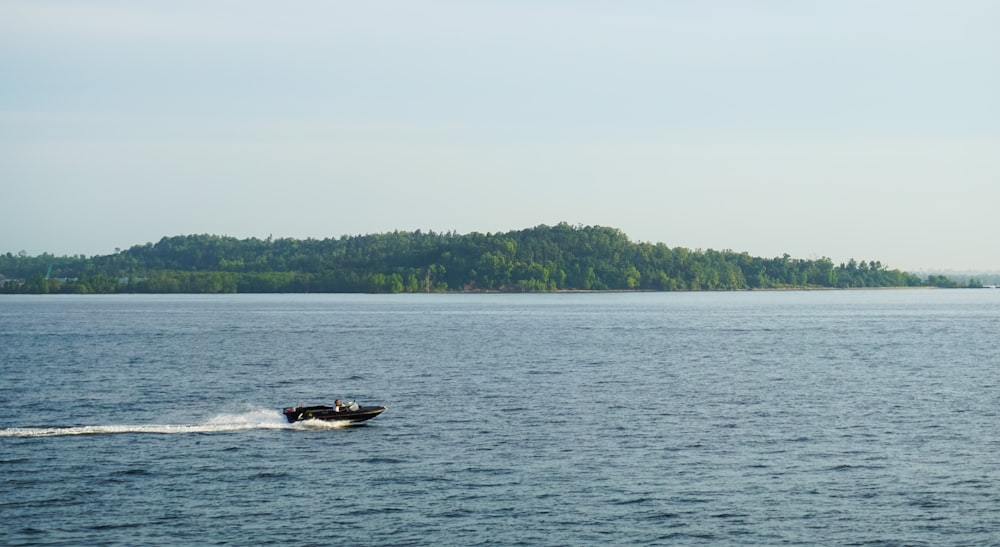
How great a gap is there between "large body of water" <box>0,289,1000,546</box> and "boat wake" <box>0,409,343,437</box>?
22cm

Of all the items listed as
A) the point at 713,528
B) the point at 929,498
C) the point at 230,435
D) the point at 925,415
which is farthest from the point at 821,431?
the point at 230,435

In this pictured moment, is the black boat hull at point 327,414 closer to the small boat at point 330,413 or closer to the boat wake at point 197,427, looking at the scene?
the small boat at point 330,413

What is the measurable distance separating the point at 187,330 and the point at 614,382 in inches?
4082

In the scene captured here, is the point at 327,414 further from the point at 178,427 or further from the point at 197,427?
the point at 178,427

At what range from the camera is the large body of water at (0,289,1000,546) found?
134 feet

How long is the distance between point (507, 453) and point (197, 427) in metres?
19.5

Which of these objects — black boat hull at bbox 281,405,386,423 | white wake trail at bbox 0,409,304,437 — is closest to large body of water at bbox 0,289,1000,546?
white wake trail at bbox 0,409,304,437

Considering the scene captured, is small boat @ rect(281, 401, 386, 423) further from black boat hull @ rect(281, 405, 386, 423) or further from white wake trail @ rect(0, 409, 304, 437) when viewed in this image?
white wake trail @ rect(0, 409, 304, 437)

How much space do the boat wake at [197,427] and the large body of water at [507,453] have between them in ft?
0.73

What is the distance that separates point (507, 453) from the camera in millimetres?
54500

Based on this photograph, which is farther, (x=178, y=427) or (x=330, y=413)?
(x=330, y=413)

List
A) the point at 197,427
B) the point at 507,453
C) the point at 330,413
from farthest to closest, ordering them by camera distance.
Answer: the point at 330,413
the point at 197,427
the point at 507,453

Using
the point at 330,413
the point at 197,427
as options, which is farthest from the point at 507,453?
the point at 197,427

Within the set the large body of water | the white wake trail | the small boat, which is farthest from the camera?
the small boat
